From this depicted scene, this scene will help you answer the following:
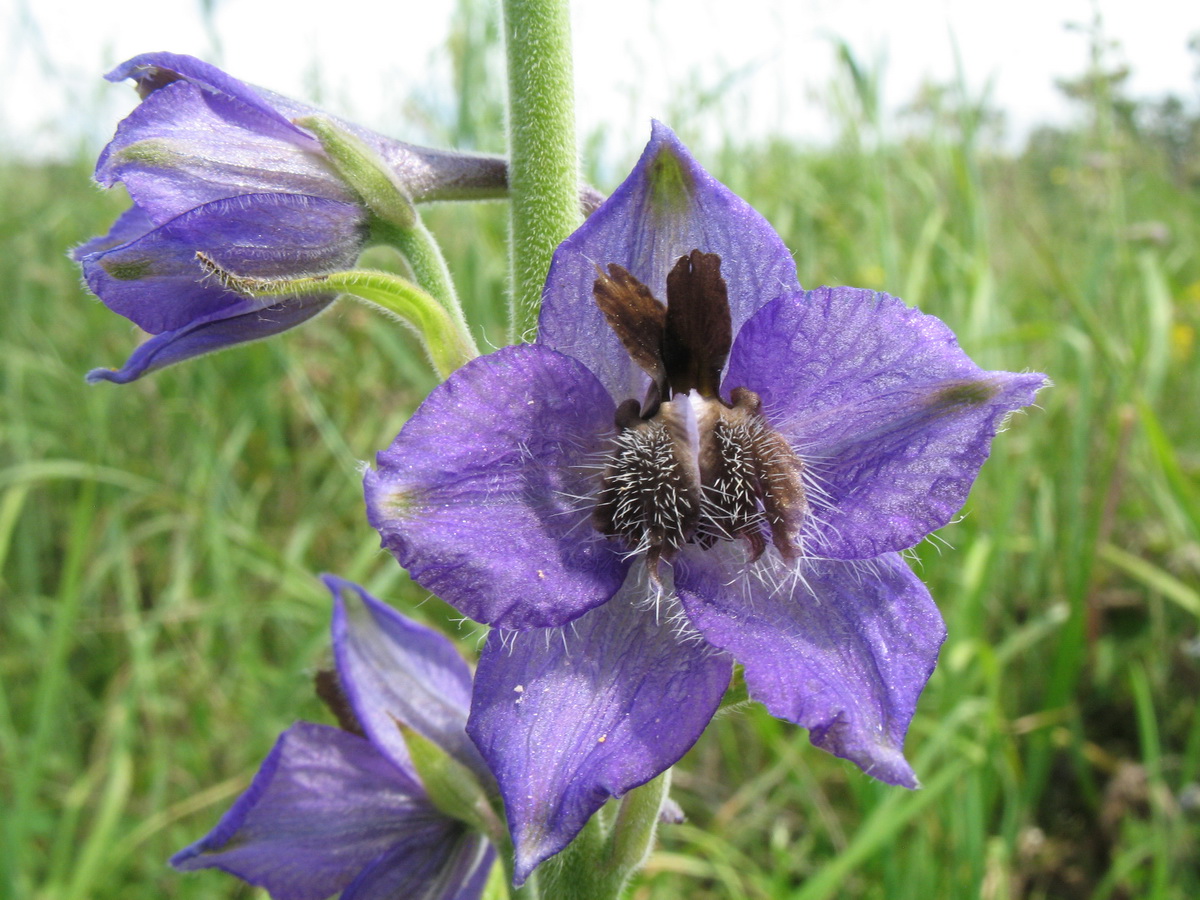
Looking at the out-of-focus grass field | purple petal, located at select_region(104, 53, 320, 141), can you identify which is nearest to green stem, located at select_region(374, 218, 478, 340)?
purple petal, located at select_region(104, 53, 320, 141)

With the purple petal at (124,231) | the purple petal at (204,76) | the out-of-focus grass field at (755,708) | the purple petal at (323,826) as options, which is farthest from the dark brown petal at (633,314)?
the out-of-focus grass field at (755,708)

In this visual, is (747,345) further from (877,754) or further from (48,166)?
(48,166)

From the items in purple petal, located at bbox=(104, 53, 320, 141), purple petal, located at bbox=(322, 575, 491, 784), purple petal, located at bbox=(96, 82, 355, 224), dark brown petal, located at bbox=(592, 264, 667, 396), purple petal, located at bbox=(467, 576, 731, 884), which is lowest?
purple petal, located at bbox=(322, 575, 491, 784)

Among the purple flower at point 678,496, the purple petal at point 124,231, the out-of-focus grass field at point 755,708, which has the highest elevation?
the purple petal at point 124,231

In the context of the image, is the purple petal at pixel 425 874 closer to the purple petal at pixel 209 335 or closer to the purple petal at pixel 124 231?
the purple petal at pixel 209 335

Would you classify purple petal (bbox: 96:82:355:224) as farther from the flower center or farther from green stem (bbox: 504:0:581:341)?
the flower center

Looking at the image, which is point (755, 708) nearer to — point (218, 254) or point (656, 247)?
point (656, 247)

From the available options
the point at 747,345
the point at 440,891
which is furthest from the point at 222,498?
the point at 747,345
